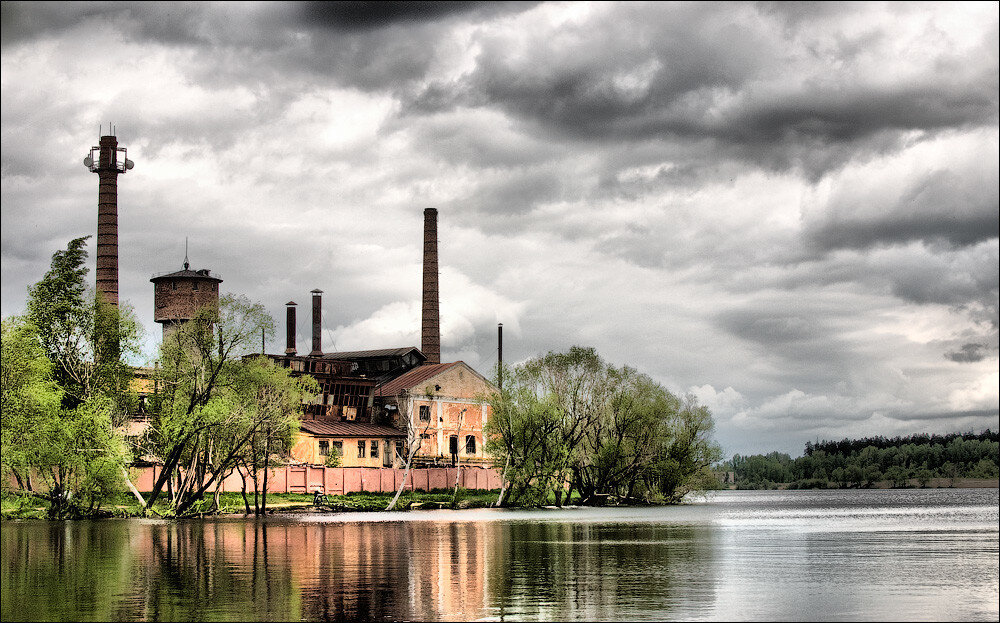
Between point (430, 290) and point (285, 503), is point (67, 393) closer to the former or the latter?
point (285, 503)

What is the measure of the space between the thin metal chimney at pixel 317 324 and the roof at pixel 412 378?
8.47 m

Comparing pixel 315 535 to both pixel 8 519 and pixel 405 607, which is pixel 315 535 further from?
pixel 405 607

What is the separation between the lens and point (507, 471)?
2810 inches

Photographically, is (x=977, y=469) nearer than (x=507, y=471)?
No

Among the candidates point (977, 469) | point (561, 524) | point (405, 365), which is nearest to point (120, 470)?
point (561, 524)

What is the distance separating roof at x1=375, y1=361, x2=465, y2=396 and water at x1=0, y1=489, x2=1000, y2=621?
4772cm

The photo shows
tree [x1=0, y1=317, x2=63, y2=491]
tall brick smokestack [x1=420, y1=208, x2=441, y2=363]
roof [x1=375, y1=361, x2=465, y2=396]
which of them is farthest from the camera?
tall brick smokestack [x1=420, y1=208, x2=441, y2=363]

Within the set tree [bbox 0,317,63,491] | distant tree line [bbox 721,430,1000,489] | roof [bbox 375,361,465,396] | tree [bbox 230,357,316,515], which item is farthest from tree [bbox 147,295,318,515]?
distant tree line [bbox 721,430,1000,489]

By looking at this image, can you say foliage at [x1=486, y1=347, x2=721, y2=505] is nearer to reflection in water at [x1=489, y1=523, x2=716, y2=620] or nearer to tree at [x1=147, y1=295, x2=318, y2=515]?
tree at [x1=147, y1=295, x2=318, y2=515]

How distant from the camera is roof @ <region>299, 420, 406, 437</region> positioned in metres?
81.2

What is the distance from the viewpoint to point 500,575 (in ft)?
75.3

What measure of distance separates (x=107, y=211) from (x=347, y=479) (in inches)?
1103

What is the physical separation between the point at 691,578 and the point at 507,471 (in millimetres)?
49904

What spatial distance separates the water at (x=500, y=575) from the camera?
17.1m
